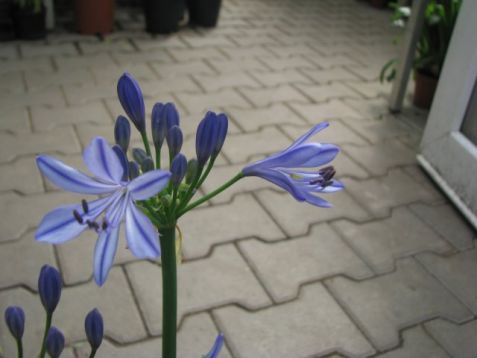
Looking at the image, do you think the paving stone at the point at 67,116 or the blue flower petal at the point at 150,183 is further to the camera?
the paving stone at the point at 67,116

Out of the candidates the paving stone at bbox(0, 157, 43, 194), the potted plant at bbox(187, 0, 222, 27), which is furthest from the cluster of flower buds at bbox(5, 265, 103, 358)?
the potted plant at bbox(187, 0, 222, 27)

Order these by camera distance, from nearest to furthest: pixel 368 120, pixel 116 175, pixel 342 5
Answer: pixel 116 175
pixel 368 120
pixel 342 5

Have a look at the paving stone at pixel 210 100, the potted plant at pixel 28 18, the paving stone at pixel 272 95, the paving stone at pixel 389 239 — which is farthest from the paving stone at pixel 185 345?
the potted plant at pixel 28 18

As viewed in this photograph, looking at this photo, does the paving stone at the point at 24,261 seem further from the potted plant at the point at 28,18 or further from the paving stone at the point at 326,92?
the potted plant at the point at 28,18

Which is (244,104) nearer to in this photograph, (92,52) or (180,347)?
(92,52)

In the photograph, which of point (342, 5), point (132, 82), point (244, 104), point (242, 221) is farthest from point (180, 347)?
point (342, 5)

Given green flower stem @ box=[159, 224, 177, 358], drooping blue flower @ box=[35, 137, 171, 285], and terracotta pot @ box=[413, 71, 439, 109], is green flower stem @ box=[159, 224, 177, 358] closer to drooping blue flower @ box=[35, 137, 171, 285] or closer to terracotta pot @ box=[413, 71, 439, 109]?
drooping blue flower @ box=[35, 137, 171, 285]

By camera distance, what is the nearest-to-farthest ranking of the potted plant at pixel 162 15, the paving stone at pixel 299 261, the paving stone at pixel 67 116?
1. the paving stone at pixel 299 261
2. the paving stone at pixel 67 116
3. the potted plant at pixel 162 15
